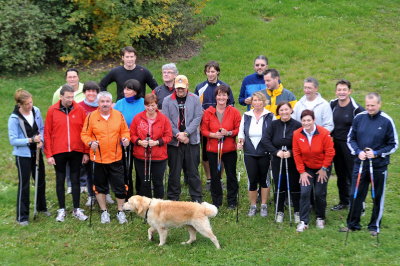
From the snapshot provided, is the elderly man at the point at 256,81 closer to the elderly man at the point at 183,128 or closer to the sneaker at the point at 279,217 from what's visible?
the elderly man at the point at 183,128

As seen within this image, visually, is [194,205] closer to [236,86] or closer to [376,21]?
[236,86]

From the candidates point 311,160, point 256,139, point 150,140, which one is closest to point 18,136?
point 150,140

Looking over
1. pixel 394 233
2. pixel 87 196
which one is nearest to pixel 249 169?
pixel 394 233

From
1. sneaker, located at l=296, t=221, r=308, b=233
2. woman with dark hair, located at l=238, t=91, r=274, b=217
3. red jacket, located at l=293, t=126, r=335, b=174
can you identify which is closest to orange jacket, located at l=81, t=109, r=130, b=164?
woman with dark hair, located at l=238, t=91, r=274, b=217

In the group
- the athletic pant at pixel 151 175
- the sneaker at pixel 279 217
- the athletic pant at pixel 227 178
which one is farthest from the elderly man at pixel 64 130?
the sneaker at pixel 279 217

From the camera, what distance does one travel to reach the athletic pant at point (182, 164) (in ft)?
27.6

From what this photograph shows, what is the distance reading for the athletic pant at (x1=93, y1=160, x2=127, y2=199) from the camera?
26.0 ft

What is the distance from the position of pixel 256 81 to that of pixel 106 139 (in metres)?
2.89

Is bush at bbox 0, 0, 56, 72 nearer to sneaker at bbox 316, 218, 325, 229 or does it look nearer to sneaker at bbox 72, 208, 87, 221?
sneaker at bbox 72, 208, 87, 221

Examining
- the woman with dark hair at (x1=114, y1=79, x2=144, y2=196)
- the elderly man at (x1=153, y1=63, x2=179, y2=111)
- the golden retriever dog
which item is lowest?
the golden retriever dog

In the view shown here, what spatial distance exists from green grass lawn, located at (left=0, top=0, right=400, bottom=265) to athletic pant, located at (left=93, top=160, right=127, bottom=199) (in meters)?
0.53

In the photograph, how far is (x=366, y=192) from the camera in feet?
24.5

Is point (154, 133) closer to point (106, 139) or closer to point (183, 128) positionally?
point (183, 128)

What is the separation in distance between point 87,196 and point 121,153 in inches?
69.1
